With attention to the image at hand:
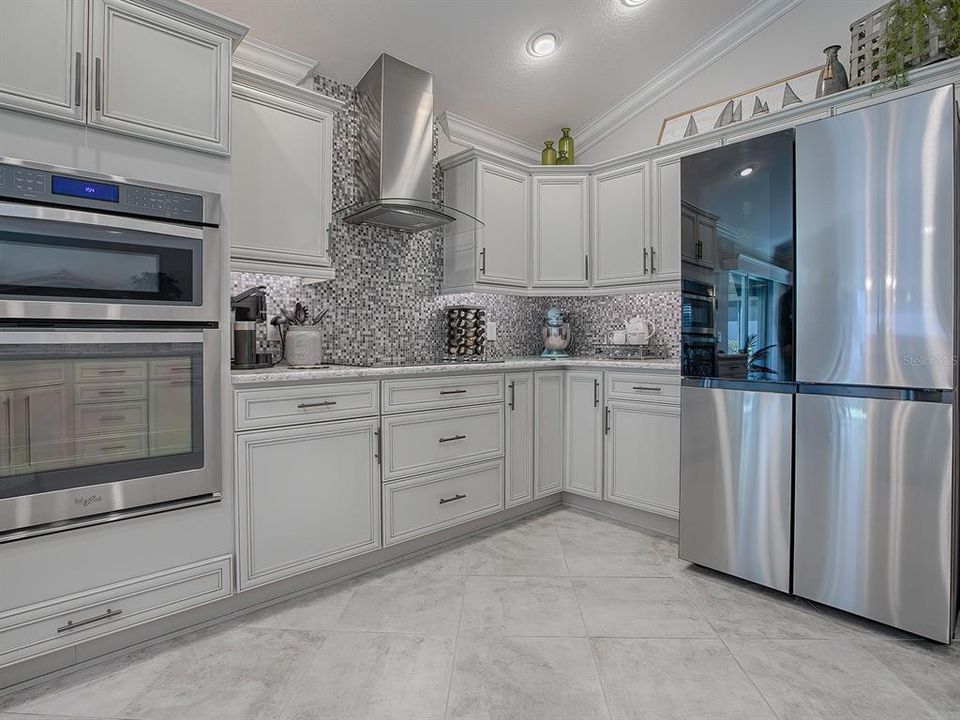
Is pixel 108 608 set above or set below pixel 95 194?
below

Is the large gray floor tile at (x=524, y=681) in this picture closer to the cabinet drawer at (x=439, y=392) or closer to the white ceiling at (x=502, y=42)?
the cabinet drawer at (x=439, y=392)

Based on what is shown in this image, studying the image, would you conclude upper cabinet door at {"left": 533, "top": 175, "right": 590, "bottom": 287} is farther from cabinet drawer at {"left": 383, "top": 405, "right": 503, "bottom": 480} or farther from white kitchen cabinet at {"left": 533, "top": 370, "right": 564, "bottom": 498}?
cabinet drawer at {"left": 383, "top": 405, "right": 503, "bottom": 480}

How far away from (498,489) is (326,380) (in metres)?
1.27

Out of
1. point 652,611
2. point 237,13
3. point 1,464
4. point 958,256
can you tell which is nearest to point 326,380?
point 1,464

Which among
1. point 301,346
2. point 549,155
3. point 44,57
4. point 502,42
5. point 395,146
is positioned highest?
point 502,42

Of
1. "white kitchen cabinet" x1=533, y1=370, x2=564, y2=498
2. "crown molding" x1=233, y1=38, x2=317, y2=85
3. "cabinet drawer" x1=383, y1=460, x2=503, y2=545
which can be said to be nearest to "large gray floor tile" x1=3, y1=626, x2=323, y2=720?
"cabinet drawer" x1=383, y1=460, x2=503, y2=545

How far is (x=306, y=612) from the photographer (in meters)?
2.12

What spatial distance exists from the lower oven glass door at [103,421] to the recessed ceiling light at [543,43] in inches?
101

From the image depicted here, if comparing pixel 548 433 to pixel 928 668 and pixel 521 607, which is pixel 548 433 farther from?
pixel 928 668

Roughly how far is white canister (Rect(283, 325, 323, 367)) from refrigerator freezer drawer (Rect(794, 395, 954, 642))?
2197mm

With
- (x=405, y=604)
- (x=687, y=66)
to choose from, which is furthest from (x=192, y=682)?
(x=687, y=66)

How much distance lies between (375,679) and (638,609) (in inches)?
42.4

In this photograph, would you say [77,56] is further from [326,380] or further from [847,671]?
[847,671]

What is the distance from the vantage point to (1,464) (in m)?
1.58
